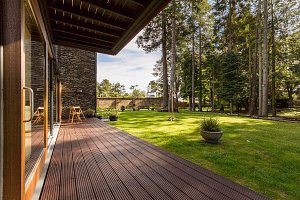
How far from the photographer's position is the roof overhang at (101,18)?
2.42 meters

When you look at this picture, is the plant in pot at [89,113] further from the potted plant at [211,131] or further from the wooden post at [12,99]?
the wooden post at [12,99]

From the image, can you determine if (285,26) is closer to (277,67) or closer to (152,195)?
(277,67)

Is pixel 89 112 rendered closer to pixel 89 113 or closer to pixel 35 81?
pixel 89 113

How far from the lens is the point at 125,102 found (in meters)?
21.5

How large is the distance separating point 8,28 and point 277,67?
17548 millimetres

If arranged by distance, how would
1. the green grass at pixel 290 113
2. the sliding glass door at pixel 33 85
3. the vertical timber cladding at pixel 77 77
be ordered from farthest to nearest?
the green grass at pixel 290 113 → the vertical timber cladding at pixel 77 77 → the sliding glass door at pixel 33 85

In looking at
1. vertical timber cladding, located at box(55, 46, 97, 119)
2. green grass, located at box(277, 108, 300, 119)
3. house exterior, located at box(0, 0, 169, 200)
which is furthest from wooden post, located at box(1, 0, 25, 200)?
green grass, located at box(277, 108, 300, 119)

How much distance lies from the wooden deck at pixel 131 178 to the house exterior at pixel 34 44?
0.32 meters

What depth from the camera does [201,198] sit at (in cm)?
176

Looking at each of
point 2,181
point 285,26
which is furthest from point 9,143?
point 285,26

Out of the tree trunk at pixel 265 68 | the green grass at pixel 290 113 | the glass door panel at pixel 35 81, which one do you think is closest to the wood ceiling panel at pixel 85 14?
the glass door panel at pixel 35 81

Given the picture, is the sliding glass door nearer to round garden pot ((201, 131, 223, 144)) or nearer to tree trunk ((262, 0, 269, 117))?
round garden pot ((201, 131, 223, 144))

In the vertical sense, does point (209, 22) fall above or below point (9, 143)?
above

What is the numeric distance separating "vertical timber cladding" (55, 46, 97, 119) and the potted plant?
7.93m
